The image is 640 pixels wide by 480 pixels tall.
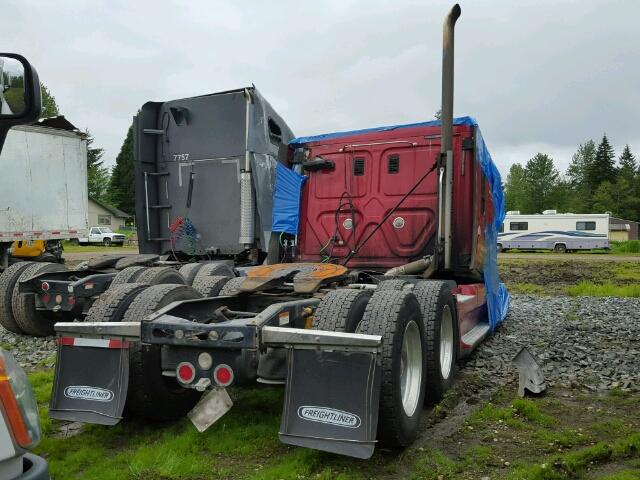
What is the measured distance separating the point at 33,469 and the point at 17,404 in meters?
0.23

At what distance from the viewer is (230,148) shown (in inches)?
346

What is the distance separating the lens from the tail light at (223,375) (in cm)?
338

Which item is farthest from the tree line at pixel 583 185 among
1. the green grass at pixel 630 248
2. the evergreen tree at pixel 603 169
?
the green grass at pixel 630 248

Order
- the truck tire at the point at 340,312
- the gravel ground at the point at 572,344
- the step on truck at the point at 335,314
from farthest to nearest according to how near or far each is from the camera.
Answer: the gravel ground at the point at 572,344 → the truck tire at the point at 340,312 → the step on truck at the point at 335,314

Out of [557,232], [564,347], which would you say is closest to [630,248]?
[557,232]

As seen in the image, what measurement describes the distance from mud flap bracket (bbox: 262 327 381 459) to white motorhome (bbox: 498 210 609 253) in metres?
38.1

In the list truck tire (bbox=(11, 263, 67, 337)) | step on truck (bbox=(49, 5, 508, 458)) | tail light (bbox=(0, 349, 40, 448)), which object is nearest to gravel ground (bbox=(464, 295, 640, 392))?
step on truck (bbox=(49, 5, 508, 458))

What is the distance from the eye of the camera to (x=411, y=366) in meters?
4.09

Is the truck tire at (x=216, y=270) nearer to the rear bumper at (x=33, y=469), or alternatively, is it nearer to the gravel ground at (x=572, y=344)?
the gravel ground at (x=572, y=344)

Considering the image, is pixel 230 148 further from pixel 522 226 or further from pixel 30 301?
pixel 522 226

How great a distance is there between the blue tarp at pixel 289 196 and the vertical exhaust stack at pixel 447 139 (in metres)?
1.99

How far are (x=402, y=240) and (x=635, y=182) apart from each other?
8297 cm

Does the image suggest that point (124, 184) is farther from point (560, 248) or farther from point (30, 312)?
point (30, 312)

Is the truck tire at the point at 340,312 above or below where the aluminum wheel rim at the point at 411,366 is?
above
